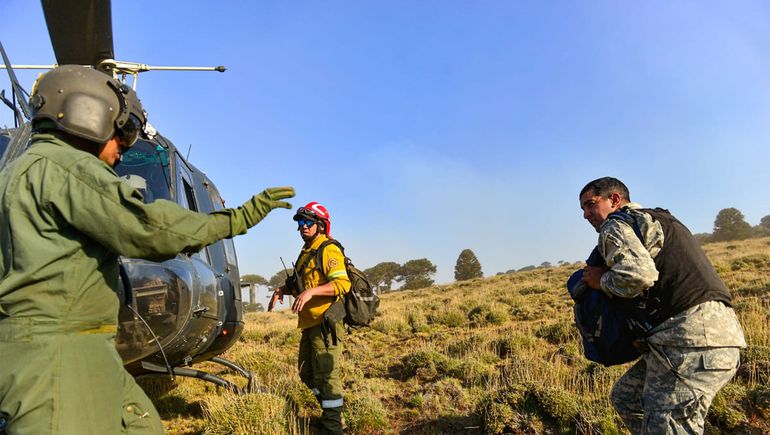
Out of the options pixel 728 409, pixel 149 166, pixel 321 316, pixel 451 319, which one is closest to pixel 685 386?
pixel 728 409

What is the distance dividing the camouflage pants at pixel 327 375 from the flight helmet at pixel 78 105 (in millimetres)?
2956

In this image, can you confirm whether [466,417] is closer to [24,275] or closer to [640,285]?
[640,285]

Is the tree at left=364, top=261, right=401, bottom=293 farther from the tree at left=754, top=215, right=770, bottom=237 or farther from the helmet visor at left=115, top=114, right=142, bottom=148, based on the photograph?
the helmet visor at left=115, top=114, right=142, bottom=148

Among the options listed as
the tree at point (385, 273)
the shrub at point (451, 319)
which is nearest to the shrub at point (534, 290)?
the shrub at point (451, 319)

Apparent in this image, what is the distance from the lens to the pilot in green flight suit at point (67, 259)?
166 cm

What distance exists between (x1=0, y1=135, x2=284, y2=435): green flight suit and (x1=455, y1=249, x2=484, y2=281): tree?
45033mm

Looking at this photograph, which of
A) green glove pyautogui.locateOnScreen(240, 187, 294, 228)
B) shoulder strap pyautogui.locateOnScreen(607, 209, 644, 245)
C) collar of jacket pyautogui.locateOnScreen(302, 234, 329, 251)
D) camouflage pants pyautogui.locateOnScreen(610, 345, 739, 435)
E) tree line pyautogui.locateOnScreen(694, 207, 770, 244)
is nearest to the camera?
green glove pyautogui.locateOnScreen(240, 187, 294, 228)

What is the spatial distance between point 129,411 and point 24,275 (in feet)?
2.31

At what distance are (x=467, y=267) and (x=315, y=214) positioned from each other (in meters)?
42.9

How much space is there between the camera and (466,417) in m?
5.16

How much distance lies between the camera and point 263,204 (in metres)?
2.14

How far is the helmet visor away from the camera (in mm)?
2158

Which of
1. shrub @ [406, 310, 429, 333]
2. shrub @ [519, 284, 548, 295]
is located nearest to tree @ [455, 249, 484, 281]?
shrub @ [519, 284, 548, 295]

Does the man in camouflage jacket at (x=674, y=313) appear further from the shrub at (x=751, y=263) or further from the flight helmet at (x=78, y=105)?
the shrub at (x=751, y=263)
